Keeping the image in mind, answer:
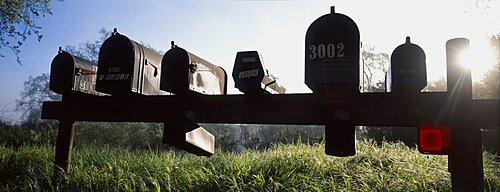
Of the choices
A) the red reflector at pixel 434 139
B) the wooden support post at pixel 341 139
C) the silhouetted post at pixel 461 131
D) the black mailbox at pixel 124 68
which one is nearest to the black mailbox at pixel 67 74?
the black mailbox at pixel 124 68

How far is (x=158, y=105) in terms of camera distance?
105 inches

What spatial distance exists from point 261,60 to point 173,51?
0.73m

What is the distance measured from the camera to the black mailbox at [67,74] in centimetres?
298

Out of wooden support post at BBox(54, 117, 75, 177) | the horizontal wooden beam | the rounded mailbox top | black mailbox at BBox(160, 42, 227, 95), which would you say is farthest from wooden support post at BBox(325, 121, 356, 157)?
wooden support post at BBox(54, 117, 75, 177)

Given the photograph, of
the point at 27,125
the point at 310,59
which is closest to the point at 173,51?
the point at 310,59

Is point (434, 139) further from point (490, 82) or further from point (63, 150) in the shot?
point (490, 82)

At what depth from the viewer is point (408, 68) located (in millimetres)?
1933

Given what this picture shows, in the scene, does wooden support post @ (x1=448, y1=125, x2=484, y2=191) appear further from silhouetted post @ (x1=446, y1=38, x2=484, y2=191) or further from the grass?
the grass

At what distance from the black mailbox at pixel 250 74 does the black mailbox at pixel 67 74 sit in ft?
5.18

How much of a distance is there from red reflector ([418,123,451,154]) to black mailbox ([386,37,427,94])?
0.24 meters

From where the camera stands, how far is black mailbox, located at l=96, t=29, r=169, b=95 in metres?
2.64

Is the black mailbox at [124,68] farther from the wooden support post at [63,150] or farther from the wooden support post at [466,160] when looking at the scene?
the wooden support post at [466,160]

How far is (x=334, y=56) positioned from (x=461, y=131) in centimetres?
82

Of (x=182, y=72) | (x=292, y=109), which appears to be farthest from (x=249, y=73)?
(x=182, y=72)
